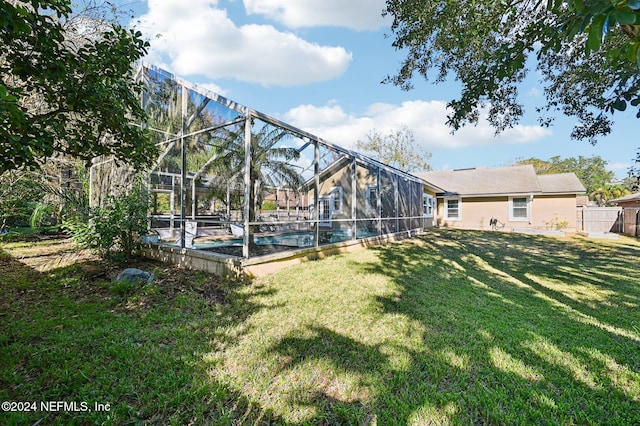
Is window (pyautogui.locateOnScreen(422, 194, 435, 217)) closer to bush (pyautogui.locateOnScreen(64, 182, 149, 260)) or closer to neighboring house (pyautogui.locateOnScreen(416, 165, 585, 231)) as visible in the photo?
neighboring house (pyautogui.locateOnScreen(416, 165, 585, 231))

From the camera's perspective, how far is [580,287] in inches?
211

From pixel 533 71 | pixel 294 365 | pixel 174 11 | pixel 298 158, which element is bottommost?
pixel 294 365

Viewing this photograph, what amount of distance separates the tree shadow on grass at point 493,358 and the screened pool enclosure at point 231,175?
116 inches

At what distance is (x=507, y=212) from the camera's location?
16953mm

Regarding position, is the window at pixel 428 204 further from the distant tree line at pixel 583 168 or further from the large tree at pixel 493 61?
the distant tree line at pixel 583 168

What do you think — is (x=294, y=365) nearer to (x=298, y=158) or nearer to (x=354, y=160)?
(x=298, y=158)

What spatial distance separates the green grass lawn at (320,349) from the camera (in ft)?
7.06

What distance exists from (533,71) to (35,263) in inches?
498

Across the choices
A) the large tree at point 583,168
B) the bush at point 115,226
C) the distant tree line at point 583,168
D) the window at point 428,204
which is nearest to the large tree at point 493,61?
the bush at point 115,226

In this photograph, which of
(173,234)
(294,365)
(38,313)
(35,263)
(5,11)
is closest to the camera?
(5,11)

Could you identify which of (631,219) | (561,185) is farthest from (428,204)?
(631,219)

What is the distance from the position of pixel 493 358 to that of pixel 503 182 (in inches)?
722

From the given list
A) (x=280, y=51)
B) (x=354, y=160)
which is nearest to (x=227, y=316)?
(x=354, y=160)

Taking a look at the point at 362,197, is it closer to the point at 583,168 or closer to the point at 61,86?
the point at 61,86
